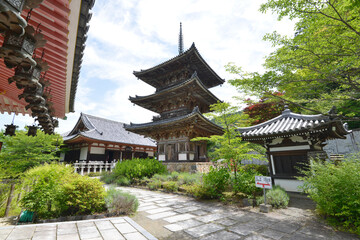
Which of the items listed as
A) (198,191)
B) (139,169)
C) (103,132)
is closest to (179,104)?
(139,169)

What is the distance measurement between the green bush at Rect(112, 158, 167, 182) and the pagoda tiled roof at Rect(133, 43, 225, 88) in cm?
818

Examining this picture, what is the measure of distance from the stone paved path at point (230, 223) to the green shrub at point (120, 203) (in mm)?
330

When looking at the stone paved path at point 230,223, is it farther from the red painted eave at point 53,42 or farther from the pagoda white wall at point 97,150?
the pagoda white wall at point 97,150

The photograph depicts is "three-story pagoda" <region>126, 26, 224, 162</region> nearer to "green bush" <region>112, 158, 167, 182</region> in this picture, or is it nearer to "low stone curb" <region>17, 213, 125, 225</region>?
"green bush" <region>112, 158, 167, 182</region>

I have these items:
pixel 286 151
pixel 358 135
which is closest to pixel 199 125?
pixel 286 151

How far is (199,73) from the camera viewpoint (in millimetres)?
15047

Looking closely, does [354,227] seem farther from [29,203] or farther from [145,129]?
[145,129]

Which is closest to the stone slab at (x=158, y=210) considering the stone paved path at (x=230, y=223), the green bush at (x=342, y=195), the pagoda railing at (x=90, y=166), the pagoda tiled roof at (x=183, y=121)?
the stone paved path at (x=230, y=223)

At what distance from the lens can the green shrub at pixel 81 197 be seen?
4.27 m

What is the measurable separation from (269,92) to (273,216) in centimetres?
377

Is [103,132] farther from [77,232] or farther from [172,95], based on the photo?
[77,232]

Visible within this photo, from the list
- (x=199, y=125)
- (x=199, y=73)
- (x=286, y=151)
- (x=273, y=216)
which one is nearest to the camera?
(x=273, y=216)

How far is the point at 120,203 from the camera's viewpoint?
15.8 feet

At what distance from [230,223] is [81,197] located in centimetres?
395
